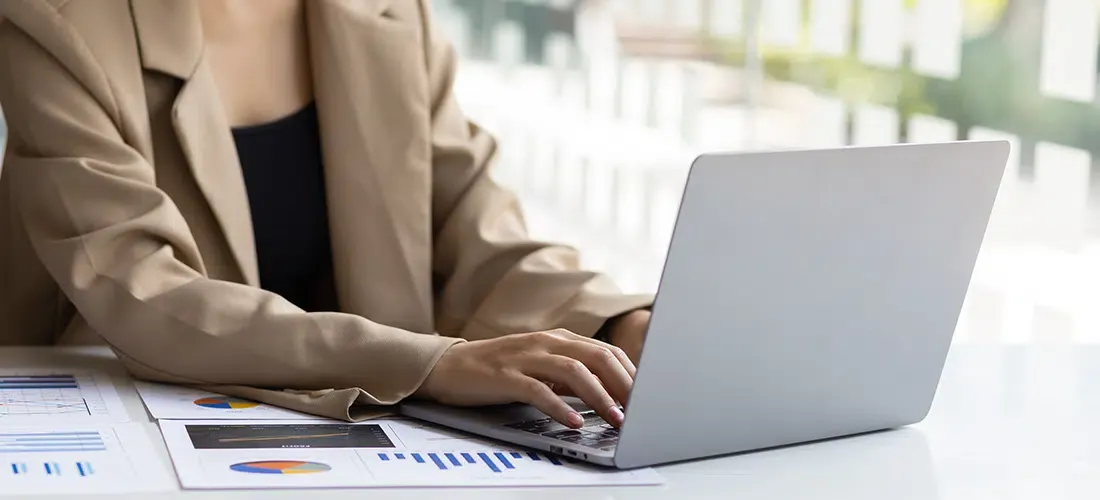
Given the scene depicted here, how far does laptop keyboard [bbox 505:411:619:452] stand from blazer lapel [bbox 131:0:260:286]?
46 centimetres

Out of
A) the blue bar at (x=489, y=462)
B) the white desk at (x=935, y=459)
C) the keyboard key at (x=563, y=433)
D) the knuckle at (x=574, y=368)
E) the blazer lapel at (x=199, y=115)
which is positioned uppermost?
the blazer lapel at (x=199, y=115)

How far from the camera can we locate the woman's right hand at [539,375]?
990 millimetres

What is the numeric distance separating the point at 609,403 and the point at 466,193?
0.57m

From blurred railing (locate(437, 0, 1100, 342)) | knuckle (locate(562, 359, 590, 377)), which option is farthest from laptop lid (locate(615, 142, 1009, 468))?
blurred railing (locate(437, 0, 1100, 342))

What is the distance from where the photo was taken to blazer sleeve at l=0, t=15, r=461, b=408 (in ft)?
3.63

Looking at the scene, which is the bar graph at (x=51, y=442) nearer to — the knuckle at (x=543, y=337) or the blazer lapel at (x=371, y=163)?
the knuckle at (x=543, y=337)

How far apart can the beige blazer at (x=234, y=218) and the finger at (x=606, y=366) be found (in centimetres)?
12

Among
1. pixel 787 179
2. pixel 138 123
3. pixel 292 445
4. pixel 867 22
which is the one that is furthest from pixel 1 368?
pixel 867 22

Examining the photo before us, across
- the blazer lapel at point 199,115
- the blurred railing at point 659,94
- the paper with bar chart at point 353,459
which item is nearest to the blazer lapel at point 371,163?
the blazer lapel at point 199,115

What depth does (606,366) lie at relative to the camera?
1.01m

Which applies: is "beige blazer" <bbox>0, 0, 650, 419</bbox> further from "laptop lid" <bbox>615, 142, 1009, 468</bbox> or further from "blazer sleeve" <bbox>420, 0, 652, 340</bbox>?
"laptop lid" <bbox>615, 142, 1009, 468</bbox>

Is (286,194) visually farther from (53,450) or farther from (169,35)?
(53,450)

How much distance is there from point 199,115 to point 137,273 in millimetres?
209

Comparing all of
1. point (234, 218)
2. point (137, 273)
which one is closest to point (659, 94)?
point (234, 218)
